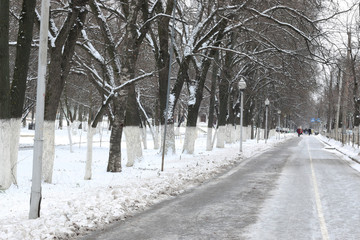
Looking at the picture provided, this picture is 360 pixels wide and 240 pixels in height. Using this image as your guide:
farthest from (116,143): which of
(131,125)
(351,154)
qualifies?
(351,154)

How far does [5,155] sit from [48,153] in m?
2.08

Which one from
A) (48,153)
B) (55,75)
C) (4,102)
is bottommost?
(48,153)

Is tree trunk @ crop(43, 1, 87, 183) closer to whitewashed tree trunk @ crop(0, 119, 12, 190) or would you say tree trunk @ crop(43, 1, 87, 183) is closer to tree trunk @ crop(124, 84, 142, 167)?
whitewashed tree trunk @ crop(0, 119, 12, 190)

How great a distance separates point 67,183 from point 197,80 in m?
13.0

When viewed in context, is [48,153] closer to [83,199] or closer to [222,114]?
[83,199]

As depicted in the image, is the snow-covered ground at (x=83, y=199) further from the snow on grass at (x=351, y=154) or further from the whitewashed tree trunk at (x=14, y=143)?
the snow on grass at (x=351, y=154)

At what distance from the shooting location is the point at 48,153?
10.8 metres

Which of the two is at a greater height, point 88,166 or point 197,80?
point 197,80

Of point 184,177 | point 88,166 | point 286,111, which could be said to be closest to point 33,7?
point 88,166

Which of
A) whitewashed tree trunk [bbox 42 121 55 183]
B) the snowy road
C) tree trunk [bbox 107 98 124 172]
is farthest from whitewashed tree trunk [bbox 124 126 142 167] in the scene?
whitewashed tree trunk [bbox 42 121 55 183]

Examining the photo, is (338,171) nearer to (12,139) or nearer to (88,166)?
(88,166)

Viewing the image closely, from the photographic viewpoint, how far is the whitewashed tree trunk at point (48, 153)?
34.9ft

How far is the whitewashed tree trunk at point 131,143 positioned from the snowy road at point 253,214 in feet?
14.3

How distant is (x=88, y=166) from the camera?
11.5m
